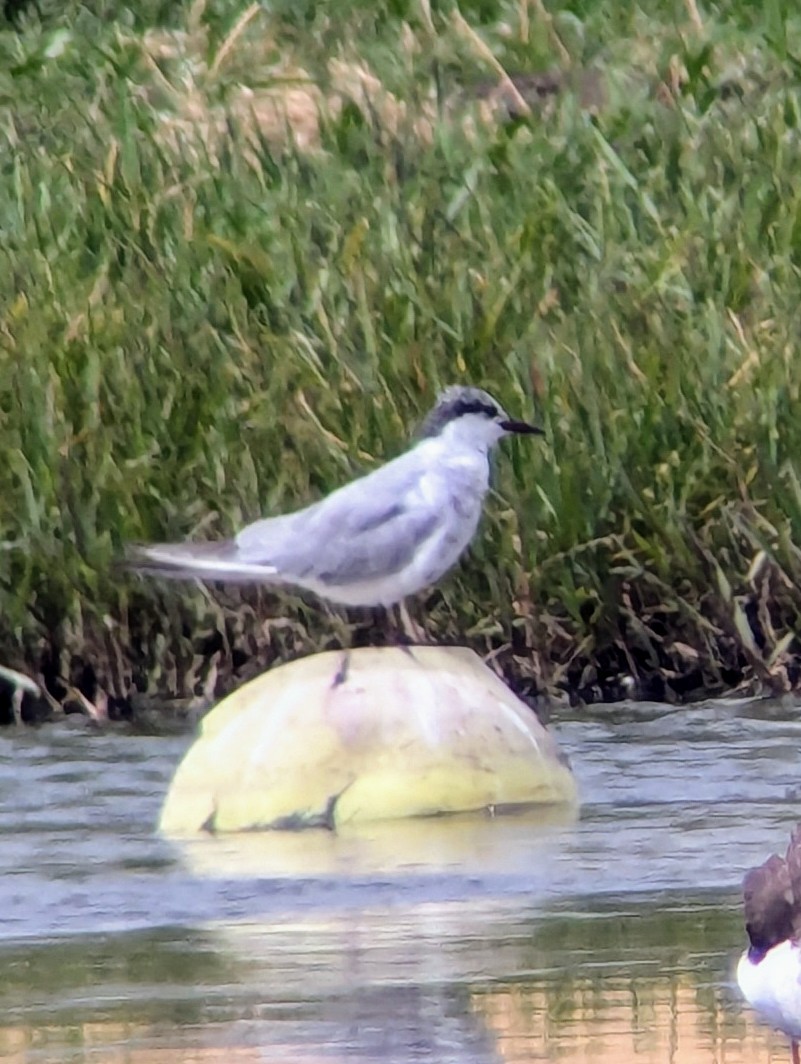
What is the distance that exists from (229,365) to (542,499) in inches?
40.9

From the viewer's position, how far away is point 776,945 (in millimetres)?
4902

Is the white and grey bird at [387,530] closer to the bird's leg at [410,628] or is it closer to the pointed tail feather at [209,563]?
the pointed tail feather at [209,563]

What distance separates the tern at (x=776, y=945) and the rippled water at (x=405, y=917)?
0.15 meters

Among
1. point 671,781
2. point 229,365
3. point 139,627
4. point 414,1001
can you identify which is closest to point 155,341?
point 229,365

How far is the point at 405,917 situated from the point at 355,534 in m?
1.40

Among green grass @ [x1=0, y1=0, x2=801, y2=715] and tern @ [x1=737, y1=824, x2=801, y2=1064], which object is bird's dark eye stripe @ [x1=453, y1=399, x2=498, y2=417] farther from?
tern @ [x1=737, y1=824, x2=801, y2=1064]

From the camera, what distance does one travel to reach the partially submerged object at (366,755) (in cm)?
682

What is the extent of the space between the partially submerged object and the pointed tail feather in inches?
15.8

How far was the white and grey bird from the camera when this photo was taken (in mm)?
7086

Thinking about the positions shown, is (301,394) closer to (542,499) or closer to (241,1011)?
(542,499)

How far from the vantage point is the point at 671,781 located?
24.3ft

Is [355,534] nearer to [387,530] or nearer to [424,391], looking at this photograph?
[387,530]

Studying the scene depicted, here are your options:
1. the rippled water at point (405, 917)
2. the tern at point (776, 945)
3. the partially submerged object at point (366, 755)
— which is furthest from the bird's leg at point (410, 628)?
the tern at point (776, 945)

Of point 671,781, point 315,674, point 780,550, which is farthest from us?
point 780,550
